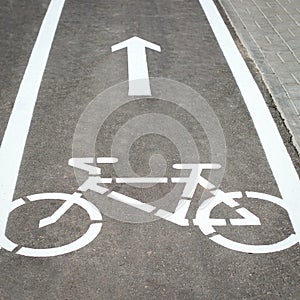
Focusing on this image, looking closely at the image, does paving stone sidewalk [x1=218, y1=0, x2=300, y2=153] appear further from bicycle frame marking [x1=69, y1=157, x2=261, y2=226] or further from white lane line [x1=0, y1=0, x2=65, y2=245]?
white lane line [x1=0, y1=0, x2=65, y2=245]

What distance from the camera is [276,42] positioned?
10.4 meters

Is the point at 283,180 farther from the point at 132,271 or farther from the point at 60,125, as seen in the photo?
the point at 60,125

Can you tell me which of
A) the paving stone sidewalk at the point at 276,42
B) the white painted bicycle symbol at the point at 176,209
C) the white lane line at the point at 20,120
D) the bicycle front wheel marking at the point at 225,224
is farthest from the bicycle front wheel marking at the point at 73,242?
the paving stone sidewalk at the point at 276,42

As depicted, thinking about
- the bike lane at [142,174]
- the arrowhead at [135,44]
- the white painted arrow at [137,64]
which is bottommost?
the arrowhead at [135,44]

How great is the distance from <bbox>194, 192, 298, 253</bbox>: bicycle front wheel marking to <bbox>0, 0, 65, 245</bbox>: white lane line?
1.76 meters

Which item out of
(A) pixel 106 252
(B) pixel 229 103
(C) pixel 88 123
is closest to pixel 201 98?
(B) pixel 229 103

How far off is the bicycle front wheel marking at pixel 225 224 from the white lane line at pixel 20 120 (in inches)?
69.4

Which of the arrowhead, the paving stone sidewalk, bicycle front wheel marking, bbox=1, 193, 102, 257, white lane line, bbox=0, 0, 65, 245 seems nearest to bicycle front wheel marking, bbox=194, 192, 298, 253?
bicycle front wheel marking, bbox=1, 193, 102, 257

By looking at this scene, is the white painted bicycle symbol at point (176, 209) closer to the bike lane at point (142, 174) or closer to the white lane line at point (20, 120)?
the bike lane at point (142, 174)

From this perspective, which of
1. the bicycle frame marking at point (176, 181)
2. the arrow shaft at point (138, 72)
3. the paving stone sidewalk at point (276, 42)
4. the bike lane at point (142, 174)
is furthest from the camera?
the arrow shaft at point (138, 72)

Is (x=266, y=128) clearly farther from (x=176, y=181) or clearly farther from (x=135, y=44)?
(x=135, y=44)

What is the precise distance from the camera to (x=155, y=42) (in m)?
10.4

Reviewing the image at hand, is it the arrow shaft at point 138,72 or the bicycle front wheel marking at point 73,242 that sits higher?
the bicycle front wheel marking at point 73,242

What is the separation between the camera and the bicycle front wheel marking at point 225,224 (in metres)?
5.47
